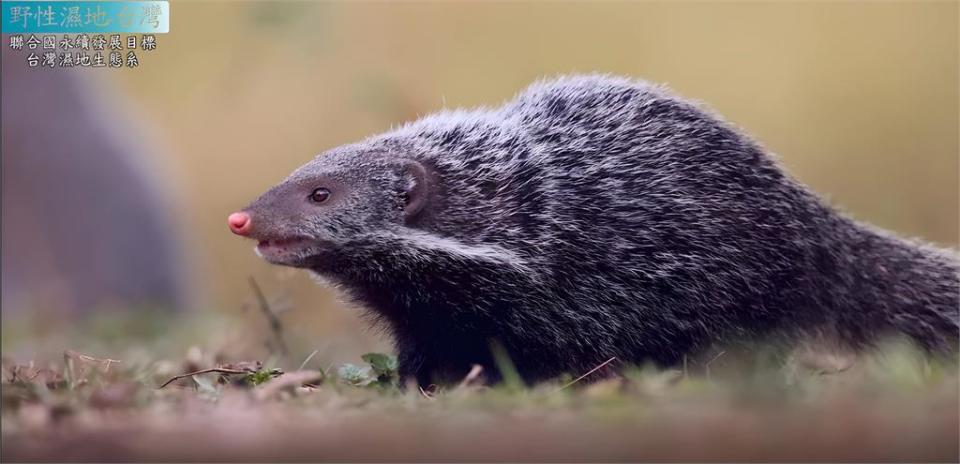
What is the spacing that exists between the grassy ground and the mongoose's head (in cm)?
104

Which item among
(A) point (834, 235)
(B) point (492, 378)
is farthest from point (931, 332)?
(B) point (492, 378)

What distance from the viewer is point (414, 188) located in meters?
6.38

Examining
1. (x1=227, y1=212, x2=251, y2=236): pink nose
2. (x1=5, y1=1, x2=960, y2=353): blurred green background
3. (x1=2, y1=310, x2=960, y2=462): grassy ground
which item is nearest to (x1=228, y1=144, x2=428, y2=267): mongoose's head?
(x1=227, y1=212, x2=251, y2=236): pink nose

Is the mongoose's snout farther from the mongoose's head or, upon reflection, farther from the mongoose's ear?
the mongoose's ear

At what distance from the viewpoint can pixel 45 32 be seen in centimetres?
719

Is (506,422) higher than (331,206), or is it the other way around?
(331,206)

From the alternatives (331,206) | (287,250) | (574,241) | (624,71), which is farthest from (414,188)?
(624,71)

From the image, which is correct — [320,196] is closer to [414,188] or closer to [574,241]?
[414,188]

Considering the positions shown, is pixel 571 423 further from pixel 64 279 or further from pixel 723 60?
pixel 723 60

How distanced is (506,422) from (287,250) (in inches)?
122

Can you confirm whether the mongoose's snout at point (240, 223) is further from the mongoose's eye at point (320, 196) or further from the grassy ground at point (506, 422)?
the grassy ground at point (506, 422)

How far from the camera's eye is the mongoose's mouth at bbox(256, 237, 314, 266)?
6.16m

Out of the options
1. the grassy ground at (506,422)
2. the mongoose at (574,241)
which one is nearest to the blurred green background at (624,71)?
the mongoose at (574,241)

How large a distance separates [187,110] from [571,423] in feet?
46.3
